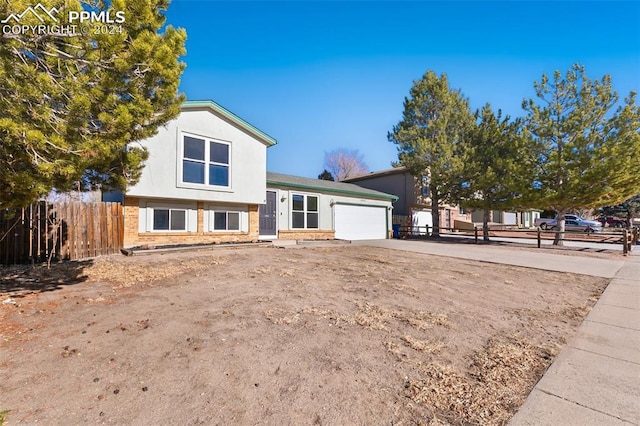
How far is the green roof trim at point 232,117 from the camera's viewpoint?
12.0m

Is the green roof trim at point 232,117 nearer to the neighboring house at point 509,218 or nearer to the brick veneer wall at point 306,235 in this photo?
the brick veneer wall at point 306,235

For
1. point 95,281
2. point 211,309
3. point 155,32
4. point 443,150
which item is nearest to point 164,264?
point 95,281

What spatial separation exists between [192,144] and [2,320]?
30.4 feet

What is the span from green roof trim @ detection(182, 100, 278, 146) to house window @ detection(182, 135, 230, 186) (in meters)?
1.16

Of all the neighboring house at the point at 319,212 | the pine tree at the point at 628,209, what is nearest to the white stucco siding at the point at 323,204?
the neighboring house at the point at 319,212

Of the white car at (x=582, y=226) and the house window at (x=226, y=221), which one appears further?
the white car at (x=582, y=226)

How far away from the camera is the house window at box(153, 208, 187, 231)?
1156cm

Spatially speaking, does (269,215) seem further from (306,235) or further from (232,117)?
(232,117)

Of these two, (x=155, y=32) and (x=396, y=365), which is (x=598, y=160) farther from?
(x=155, y=32)

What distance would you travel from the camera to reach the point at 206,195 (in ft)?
40.7

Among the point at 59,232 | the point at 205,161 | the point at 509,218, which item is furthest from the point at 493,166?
the point at 509,218

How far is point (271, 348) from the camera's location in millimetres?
3432

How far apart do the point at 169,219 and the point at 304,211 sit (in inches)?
277

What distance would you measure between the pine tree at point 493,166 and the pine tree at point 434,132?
767 mm
